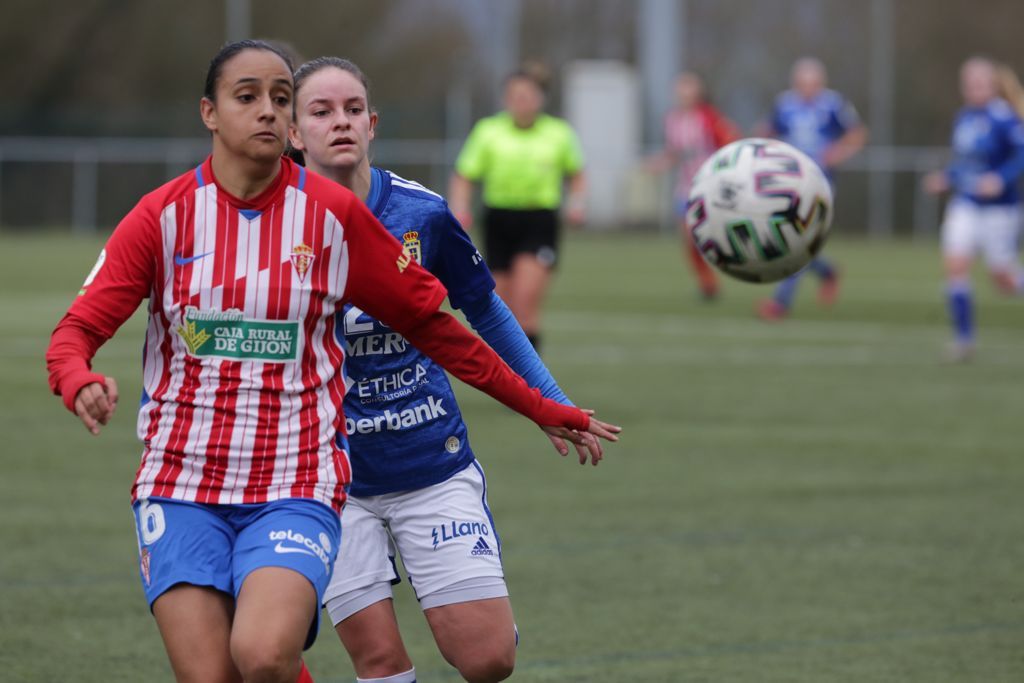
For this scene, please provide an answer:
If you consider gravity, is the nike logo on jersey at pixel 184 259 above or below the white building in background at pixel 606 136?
above

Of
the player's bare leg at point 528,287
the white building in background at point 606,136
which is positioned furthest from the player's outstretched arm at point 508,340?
the white building in background at point 606,136

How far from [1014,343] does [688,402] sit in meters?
5.54

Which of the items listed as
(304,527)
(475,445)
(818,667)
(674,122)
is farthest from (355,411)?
(674,122)

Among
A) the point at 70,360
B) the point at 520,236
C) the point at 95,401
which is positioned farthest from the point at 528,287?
the point at 95,401

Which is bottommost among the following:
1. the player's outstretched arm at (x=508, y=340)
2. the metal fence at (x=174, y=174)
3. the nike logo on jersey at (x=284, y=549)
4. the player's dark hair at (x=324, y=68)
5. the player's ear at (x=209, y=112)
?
the metal fence at (x=174, y=174)

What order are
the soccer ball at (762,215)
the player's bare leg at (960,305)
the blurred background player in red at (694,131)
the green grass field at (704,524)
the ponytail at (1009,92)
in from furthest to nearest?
the blurred background player in red at (694,131) < the player's bare leg at (960,305) < the ponytail at (1009,92) < the soccer ball at (762,215) < the green grass field at (704,524)

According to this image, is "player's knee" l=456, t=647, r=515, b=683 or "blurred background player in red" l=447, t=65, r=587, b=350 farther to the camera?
"blurred background player in red" l=447, t=65, r=587, b=350

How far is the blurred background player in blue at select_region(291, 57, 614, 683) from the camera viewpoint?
4.70 m

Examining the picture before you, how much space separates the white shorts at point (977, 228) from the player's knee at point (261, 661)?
12.1 meters

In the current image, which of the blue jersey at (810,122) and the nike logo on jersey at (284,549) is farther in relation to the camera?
the blue jersey at (810,122)

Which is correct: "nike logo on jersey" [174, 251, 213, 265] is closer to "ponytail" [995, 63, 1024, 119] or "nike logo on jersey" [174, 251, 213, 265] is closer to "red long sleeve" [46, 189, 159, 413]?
"red long sleeve" [46, 189, 159, 413]

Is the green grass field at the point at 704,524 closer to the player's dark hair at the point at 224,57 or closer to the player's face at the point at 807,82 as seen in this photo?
the player's dark hair at the point at 224,57

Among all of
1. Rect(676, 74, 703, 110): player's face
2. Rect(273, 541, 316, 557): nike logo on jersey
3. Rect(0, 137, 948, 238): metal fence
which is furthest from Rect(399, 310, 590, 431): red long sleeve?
Rect(0, 137, 948, 238): metal fence

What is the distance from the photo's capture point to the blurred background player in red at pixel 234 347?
13.2 ft
